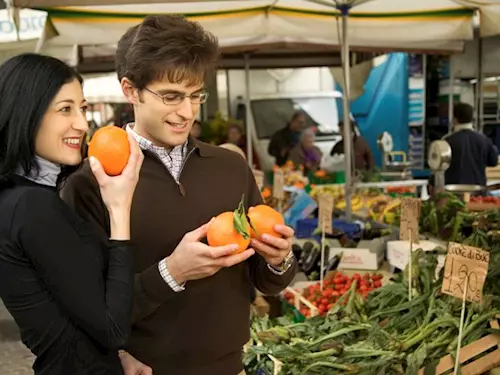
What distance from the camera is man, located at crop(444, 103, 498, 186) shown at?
20.4 feet

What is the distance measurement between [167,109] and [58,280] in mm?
533

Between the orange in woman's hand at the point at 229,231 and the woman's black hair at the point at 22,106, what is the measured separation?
1.45 feet

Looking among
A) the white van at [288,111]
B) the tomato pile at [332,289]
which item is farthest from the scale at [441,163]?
the white van at [288,111]

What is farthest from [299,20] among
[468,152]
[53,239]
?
[53,239]

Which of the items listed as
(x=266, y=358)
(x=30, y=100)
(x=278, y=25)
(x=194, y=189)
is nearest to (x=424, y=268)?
(x=266, y=358)

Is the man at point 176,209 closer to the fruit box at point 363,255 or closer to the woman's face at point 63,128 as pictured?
the woman's face at point 63,128

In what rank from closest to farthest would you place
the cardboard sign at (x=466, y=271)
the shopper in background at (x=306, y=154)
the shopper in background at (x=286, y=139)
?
1. the cardboard sign at (x=466, y=271)
2. the shopper in background at (x=306, y=154)
3. the shopper in background at (x=286, y=139)

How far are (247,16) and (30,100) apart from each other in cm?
374

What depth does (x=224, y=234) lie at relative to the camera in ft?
4.56

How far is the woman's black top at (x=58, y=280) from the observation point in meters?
1.24

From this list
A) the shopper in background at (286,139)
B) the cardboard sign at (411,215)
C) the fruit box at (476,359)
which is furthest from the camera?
the shopper in background at (286,139)

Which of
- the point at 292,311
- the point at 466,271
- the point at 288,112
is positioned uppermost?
the point at 288,112

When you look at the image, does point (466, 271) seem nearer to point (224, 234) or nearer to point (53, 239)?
point (224, 234)

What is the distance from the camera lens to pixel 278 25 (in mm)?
4773
